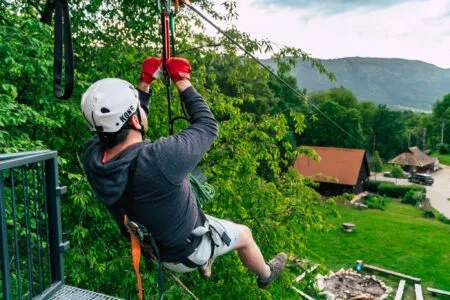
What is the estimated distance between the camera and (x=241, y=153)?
A: 641cm

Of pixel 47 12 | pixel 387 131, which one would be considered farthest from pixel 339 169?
pixel 47 12

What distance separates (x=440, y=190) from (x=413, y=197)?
9380 millimetres

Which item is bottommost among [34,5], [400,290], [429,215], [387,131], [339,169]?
[429,215]

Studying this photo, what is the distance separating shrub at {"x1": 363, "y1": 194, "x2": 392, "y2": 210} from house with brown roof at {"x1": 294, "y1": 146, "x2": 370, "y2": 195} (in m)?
1.35

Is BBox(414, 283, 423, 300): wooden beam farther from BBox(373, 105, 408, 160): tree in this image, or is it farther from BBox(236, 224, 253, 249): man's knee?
BBox(373, 105, 408, 160): tree

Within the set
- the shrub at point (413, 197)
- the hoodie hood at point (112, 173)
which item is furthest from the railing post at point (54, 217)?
the shrub at point (413, 197)

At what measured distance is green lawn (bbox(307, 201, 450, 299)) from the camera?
17.3 metres

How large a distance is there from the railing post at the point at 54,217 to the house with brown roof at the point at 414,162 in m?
A: 50.8

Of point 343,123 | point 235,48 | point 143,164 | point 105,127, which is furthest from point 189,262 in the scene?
point 343,123

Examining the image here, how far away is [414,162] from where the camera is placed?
47.7 meters

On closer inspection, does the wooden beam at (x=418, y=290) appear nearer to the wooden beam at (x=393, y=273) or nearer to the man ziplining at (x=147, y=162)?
the wooden beam at (x=393, y=273)

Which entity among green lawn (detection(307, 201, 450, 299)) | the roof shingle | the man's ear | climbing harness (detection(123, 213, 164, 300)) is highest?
the man's ear

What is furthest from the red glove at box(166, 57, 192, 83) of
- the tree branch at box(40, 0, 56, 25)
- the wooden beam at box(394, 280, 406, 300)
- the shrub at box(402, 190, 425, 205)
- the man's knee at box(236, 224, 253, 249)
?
the shrub at box(402, 190, 425, 205)

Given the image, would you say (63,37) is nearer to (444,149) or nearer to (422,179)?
(422,179)
